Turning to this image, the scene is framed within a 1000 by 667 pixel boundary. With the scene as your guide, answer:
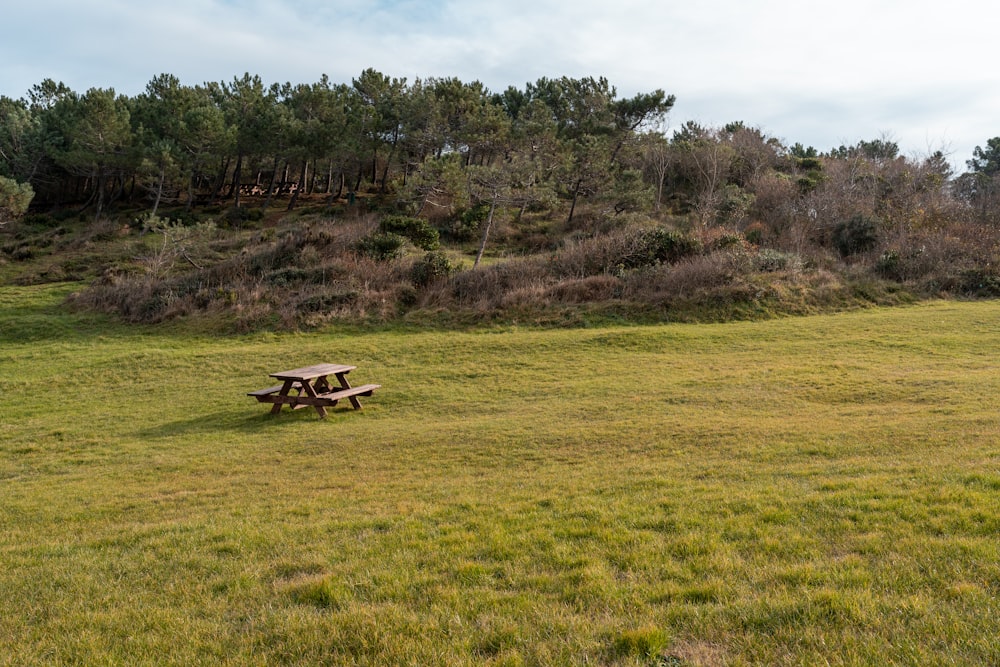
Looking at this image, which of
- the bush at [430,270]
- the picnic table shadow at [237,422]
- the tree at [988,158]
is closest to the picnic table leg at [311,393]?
the picnic table shadow at [237,422]

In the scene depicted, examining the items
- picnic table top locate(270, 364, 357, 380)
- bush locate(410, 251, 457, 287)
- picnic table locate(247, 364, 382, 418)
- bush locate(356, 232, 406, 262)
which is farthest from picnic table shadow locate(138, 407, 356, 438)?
bush locate(356, 232, 406, 262)

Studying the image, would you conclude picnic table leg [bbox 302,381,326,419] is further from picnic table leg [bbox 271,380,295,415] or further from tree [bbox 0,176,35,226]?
tree [bbox 0,176,35,226]

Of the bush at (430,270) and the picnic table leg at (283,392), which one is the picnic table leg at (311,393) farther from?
the bush at (430,270)

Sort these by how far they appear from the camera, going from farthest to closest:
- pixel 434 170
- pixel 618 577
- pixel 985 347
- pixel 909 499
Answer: pixel 434 170 < pixel 985 347 < pixel 909 499 < pixel 618 577

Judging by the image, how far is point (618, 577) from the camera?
4.50 metres

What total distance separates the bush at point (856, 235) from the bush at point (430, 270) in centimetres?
2181

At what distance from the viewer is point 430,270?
26.2 meters

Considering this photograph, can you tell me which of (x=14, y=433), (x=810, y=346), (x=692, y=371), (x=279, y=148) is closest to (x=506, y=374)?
(x=692, y=371)

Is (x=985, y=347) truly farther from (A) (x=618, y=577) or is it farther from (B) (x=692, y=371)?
(A) (x=618, y=577)

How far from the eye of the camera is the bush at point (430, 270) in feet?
85.6

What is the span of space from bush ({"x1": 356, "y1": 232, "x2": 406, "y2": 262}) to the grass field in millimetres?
14006

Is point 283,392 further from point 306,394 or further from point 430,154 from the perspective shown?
point 430,154

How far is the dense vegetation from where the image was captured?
974 inches

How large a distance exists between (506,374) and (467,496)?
359 inches
